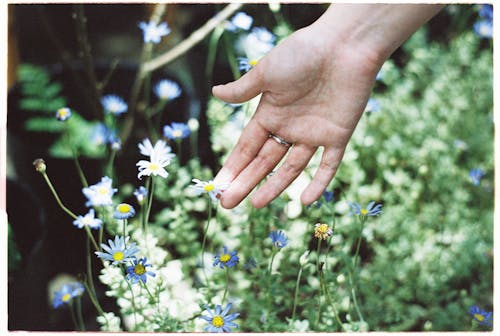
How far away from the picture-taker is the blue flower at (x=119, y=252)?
1008 mm

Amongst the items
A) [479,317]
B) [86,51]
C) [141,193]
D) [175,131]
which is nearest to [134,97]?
[86,51]

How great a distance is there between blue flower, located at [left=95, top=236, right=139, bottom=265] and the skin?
0.74ft

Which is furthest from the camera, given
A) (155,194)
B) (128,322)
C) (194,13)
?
(194,13)

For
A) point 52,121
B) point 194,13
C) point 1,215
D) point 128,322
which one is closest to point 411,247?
point 128,322

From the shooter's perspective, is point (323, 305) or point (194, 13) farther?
point (194, 13)

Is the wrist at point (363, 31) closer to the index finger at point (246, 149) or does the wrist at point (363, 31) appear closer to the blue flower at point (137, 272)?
the index finger at point (246, 149)

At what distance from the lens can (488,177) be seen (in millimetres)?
1923

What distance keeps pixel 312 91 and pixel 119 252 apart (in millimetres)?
512

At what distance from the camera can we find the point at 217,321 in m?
1.06

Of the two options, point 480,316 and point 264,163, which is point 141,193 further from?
point 480,316

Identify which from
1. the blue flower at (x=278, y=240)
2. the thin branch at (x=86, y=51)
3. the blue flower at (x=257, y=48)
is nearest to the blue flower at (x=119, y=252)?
the blue flower at (x=278, y=240)

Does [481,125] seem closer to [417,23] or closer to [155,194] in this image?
[417,23]

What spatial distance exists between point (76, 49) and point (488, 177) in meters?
1.54

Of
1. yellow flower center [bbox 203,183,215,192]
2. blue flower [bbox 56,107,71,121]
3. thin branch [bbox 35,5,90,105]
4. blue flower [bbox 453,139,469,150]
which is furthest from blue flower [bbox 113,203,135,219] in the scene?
blue flower [bbox 453,139,469,150]
